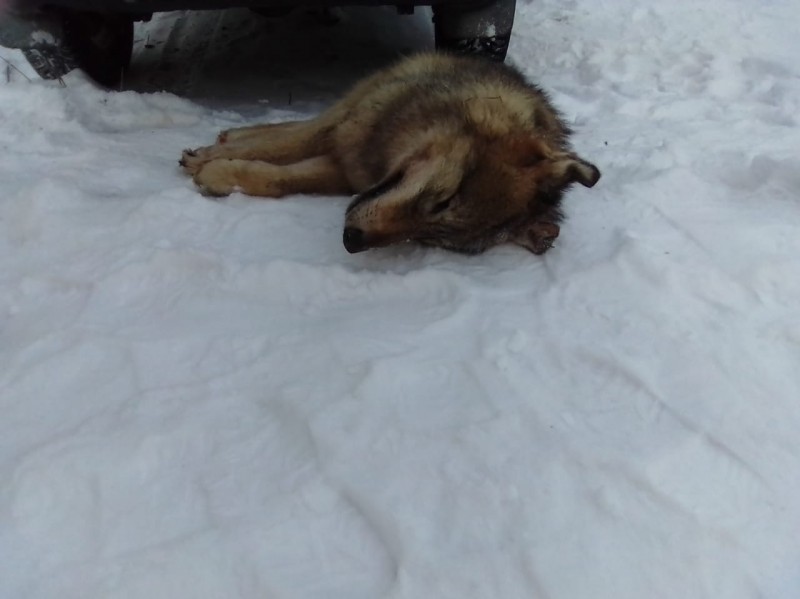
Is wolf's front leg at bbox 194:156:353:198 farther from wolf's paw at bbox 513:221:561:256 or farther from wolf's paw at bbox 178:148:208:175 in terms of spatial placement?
wolf's paw at bbox 513:221:561:256

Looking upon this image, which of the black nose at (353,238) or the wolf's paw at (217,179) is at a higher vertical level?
the black nose at (353,238)

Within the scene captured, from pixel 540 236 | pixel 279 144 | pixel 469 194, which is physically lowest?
pixel 279 144

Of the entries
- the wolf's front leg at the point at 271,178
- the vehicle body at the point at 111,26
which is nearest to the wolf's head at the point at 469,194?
the wolf's front leg at the point at 271,178

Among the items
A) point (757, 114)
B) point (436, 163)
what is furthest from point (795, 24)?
point (436, 163)

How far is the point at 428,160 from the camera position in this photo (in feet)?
8.45

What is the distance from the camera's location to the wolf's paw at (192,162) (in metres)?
3.08

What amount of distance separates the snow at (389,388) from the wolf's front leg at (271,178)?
4.8 inches

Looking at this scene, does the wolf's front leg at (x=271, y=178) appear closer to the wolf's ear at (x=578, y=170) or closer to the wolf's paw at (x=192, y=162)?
the wolf's paw at (x=192, y=162)

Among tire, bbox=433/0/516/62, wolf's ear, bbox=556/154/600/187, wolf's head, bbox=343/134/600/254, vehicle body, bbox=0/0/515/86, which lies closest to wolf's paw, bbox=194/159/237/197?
wolf's head, bbox=343/134/600/254

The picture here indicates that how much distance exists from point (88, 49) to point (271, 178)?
195cm

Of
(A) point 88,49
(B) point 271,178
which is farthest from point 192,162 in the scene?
(A) point 88,49

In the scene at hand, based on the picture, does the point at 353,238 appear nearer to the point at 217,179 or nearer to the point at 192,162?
the point at 217,179

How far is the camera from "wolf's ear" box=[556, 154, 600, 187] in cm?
252

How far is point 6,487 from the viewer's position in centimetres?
156
